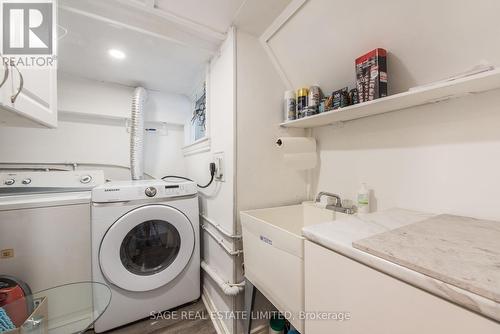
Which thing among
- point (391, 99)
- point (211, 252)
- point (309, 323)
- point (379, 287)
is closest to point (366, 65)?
point (391, 99)

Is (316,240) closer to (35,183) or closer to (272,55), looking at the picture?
(272,55)

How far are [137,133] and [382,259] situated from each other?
2.36 meters

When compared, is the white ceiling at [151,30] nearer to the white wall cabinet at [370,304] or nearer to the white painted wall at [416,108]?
the white painted wall at [416,108]

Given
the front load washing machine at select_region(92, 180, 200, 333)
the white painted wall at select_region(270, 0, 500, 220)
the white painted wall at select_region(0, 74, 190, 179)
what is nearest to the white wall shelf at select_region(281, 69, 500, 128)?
the white painted wall at select_region(270, 0, 500, 220)

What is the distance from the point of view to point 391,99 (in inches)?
34.7

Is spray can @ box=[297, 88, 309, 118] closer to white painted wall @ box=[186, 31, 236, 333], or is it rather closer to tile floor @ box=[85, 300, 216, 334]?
white painted wall @ box=[186, 31, 236, 333]

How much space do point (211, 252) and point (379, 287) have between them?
4.63ft

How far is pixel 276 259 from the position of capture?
3.07ft

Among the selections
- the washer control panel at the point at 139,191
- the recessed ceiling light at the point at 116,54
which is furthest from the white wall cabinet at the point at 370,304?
the recessed ceiling light at the point at 116,54

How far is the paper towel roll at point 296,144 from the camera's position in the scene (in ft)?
4.57

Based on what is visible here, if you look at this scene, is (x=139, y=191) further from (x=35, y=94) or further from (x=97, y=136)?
(x=97, y=136)

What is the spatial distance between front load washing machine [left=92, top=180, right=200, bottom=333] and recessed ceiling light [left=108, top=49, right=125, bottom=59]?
1.10 m

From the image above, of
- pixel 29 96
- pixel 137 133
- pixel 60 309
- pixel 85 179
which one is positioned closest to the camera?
pixel 29 96

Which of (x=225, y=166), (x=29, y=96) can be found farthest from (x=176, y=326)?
(x=29, y=96)
